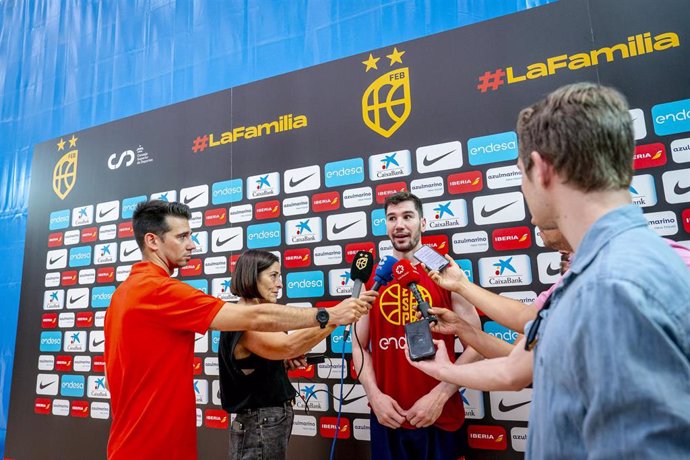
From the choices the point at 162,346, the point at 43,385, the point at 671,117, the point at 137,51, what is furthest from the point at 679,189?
the point at 43,385

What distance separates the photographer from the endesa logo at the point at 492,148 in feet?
6.95

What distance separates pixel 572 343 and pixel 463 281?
108 centimetres

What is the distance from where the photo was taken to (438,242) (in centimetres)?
221

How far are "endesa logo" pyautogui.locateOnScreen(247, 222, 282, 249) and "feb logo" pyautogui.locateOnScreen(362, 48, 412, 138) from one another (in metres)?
0.82

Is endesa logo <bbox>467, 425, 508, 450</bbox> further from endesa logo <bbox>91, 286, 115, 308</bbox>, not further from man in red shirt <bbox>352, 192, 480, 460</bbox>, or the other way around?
endesa logo <bbox>91, 286, 115, 308</bbox>

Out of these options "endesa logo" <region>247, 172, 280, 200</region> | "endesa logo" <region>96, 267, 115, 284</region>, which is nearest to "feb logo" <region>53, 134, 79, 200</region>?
"endesa logo" <region>96, 267, 115, 284</region>

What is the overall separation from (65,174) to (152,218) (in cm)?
214

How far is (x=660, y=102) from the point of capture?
1.88 meters

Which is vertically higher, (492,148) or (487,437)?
(492,148)

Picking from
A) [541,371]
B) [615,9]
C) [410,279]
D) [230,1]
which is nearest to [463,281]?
[410,279]

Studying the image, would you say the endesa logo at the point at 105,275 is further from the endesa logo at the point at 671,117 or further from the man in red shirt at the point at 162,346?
the endesa logo at the point at 671,117

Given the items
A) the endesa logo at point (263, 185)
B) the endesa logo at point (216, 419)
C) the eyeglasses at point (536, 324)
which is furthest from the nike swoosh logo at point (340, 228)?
the eyeglasses at point (536, 324)

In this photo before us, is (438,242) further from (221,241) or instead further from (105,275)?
(105,275)

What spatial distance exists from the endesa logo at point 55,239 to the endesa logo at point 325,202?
2.19 meters
